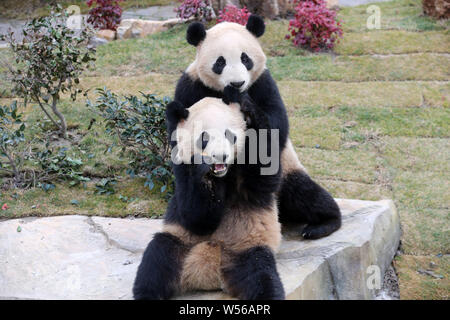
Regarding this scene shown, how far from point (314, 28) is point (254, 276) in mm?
7554

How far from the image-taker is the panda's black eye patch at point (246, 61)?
4.31m

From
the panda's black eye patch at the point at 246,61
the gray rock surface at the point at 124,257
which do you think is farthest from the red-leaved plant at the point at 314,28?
the panda's black eye patch at the point at 246,61

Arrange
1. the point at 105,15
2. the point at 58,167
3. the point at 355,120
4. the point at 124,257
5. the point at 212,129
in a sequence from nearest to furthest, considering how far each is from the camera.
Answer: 1. the point at 212,129
2. the point at 124,257
3. the point at 58,167
4. the point at 355,120
5. the point at 105,15

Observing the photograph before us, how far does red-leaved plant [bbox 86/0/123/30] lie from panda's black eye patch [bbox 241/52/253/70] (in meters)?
8.46

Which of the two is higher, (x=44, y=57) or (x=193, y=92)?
(x=44, y=57)

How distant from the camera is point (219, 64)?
431 cm

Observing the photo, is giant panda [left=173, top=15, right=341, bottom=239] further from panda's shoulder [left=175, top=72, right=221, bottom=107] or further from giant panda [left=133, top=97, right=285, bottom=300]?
giant panda [left=133, top=97, right=285, bottom=300]

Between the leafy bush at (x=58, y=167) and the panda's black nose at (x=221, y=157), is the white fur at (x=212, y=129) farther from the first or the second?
the leafy bush at (x=58, y=167)

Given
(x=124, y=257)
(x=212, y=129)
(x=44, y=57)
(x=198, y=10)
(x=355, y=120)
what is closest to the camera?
(x=212, y=129)

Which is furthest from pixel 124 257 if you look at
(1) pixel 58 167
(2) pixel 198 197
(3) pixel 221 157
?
(1) pixel 58 167

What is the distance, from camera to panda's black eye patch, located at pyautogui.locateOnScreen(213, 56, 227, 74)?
14.1 ft

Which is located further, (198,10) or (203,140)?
(198,10)

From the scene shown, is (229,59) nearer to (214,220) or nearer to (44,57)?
(214,220)
